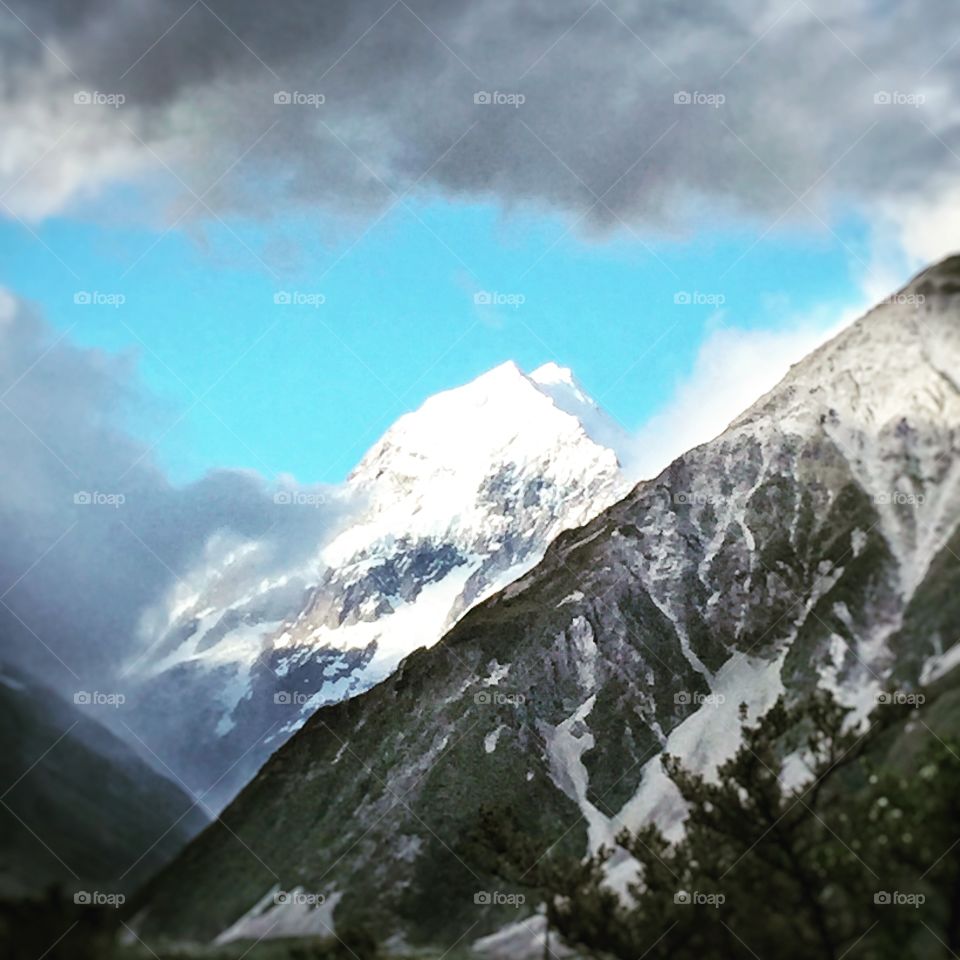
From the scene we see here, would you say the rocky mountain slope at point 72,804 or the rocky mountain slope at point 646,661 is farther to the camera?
the rocky mountain slope at point 646,661

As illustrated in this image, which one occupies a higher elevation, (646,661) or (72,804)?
(72,804)

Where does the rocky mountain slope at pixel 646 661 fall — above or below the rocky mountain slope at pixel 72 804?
below

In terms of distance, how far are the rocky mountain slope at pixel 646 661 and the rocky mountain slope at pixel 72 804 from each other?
6.93 meters

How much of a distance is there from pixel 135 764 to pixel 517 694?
63818mm

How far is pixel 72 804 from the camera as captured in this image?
9550cm

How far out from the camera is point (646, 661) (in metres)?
167

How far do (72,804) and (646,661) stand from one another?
96.6 metres

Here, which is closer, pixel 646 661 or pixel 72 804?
pixel 72 804

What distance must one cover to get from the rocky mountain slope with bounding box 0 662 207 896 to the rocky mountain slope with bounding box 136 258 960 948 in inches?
273

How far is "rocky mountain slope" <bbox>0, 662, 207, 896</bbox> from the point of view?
86.8 metres

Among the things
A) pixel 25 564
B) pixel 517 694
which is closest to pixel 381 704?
pixel 517 694

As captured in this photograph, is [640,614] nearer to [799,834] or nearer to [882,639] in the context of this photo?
[882,639]

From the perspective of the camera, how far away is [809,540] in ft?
525

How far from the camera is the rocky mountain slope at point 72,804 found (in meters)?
86.8
